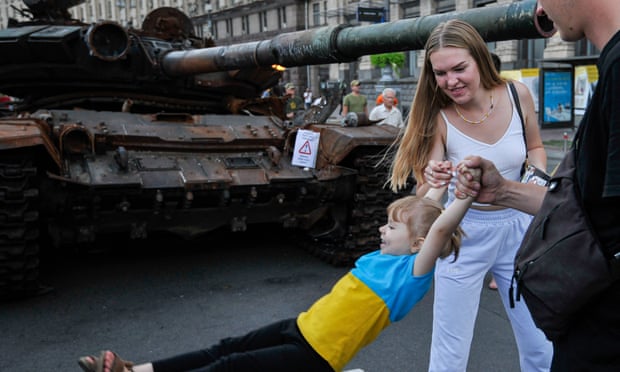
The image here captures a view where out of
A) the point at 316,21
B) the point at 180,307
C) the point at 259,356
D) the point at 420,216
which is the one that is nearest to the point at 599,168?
the point at 420,216

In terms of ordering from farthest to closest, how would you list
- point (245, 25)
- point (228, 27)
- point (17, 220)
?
point (228, 27) < point (245, 25) < point (17, 220)

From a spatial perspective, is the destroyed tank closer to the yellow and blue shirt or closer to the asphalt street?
the asphalt street

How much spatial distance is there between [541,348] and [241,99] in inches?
215

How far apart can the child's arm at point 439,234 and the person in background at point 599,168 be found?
0.58 m

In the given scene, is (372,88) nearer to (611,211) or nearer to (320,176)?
(320,176)

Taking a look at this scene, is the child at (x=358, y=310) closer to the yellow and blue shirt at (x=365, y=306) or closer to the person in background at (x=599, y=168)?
the yellow and blue shirt at (x=365, y=306)

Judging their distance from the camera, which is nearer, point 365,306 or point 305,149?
point 365,306

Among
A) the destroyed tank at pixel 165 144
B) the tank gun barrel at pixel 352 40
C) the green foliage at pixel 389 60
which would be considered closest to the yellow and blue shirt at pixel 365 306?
the tank gun barrel at pixel 352 40

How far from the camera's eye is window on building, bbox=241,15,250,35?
5262 cm

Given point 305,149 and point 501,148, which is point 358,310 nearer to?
point 501,148

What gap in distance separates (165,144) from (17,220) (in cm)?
143

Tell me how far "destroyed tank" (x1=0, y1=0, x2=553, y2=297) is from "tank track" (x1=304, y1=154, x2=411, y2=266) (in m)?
0.01

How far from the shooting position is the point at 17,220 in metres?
4.57

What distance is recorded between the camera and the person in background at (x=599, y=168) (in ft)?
3.74
